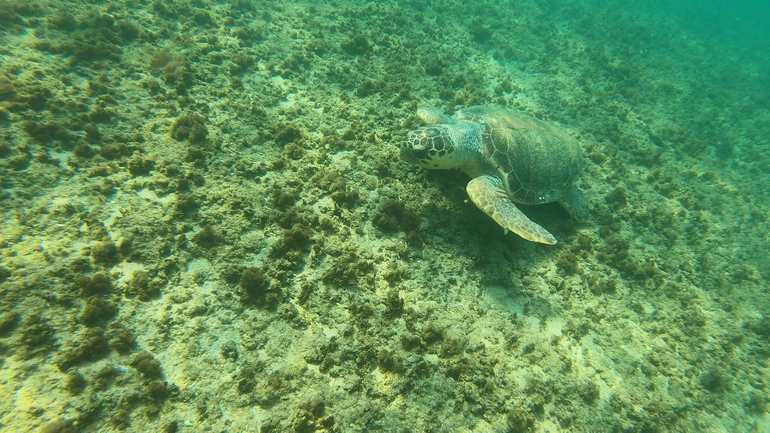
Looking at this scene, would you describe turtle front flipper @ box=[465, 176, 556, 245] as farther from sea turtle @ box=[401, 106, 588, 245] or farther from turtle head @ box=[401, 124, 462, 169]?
turtle head @ box=[401, 124, 462, 169]

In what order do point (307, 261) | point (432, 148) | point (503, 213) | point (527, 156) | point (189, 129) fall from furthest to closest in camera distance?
point (527, 156)
point (189, 129)
point (432, 148)
point (503, 213)
point (307, 261)

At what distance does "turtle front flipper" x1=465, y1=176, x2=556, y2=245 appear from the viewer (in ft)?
12.9

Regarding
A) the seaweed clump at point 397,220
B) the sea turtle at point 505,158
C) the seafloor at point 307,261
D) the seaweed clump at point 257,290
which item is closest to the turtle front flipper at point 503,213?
the sea turtle at point 505,158

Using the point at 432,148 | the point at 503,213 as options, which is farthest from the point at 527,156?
the point at 432,148

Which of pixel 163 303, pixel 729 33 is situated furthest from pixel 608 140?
pixel 729 33

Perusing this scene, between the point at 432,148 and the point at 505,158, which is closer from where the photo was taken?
the point at 432,148

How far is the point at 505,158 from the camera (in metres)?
4.68

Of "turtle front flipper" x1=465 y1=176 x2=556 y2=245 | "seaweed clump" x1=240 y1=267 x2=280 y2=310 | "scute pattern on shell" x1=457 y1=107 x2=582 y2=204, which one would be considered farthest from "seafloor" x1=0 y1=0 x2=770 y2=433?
"scute pattern on shell" x1=457 y1=107 x2=582 y2=204

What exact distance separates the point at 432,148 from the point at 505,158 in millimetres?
1257

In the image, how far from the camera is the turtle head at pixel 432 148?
4172mm

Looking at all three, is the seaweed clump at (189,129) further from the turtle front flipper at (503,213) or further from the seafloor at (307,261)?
the turtle front flipper at (503,213)

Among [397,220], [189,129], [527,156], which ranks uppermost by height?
[189,129]

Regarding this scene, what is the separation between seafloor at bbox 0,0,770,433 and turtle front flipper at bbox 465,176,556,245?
0.38 m

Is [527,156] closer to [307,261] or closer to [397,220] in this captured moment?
[397,220]
